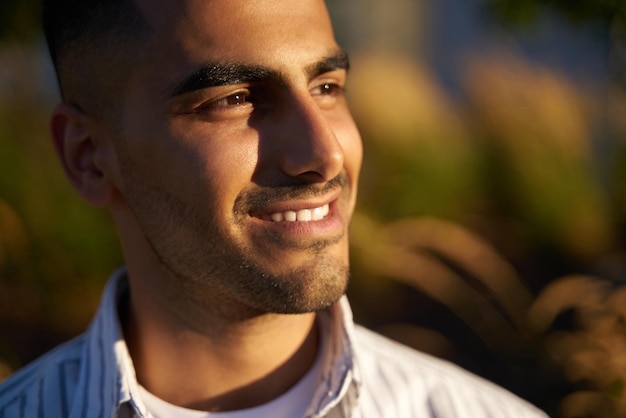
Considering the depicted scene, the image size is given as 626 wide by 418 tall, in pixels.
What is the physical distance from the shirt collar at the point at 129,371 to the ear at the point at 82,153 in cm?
36

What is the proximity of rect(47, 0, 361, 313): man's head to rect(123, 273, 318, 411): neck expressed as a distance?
9cm

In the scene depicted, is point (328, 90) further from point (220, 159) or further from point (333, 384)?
point (333, 384)

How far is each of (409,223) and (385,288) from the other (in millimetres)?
494

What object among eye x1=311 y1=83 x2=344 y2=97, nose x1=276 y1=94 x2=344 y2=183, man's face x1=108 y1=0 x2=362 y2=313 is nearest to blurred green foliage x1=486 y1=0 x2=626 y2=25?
eye x1=311 y1=83 x2=344 y2=97

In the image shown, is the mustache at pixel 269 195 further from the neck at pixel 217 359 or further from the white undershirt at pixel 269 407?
the white undershirt at pixel 269 407

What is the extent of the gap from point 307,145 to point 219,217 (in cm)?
32

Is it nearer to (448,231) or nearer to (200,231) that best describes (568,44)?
(448,231)

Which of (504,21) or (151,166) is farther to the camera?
(504,21)

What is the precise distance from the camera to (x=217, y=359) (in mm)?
2326

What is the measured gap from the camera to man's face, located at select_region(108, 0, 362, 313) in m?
2.15

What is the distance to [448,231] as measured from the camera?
5.25 metres

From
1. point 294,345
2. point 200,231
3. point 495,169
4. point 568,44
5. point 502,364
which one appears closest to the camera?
point 200,231

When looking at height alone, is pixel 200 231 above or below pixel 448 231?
above

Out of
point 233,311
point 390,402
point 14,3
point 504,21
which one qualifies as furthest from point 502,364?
point 14,3
